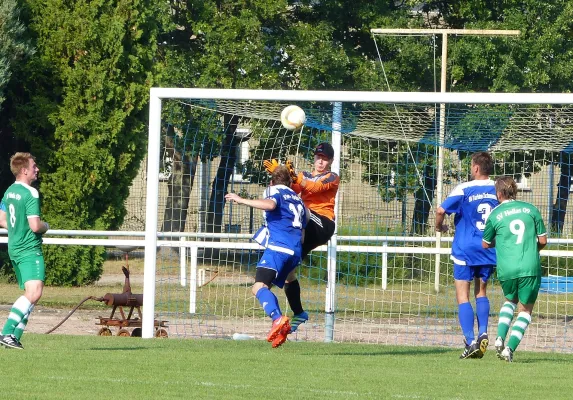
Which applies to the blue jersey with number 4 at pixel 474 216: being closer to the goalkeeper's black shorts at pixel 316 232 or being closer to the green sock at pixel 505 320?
the green sock at pixel 505 320

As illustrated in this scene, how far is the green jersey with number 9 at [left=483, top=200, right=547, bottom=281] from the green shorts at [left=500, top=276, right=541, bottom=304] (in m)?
0.05

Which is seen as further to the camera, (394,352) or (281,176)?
Result: (394,352)

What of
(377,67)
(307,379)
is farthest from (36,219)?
Result: (377,67)

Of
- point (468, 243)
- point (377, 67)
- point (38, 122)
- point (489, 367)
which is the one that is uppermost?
point (377, 67)

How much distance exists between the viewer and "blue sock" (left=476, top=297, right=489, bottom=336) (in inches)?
399

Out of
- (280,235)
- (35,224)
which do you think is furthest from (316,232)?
(35,224)

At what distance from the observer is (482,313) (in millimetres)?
10359

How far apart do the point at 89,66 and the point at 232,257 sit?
15.8 ft

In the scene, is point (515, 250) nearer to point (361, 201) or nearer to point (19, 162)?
point (19, 162)

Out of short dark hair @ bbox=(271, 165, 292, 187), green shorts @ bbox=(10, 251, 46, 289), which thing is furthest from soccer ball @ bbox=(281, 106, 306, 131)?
green shorts @ bbox=(10, 251, 46, 289)

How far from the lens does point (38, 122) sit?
19.3 meters

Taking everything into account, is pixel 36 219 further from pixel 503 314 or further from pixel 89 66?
pixel 89 66

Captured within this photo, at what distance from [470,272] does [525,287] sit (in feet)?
3.45

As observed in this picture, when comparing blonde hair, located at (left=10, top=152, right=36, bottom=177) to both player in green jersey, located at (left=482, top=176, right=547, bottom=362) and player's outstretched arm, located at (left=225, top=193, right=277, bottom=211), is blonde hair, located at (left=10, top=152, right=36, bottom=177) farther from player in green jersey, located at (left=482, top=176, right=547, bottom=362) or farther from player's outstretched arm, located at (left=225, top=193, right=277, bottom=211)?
player in green jersey, located at (left=482, top=176, right=547, bottom=362)
